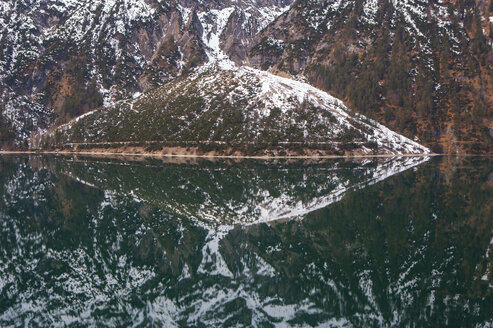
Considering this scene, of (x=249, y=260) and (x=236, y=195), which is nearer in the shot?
(x=249, y=260)

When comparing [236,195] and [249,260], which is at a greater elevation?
[236,195]

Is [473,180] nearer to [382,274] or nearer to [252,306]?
[382,274]

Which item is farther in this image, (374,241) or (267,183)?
(267,183)

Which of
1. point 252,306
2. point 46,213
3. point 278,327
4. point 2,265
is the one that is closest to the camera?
point 278,327

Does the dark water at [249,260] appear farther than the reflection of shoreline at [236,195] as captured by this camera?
No

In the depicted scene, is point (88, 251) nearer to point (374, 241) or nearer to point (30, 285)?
point (30, 285)

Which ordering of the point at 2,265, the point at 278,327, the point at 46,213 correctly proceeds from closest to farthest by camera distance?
the point at 278,327 → the point at 2,265 → the point at 46,213

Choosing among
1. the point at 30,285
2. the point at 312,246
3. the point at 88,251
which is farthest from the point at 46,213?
the point at 312,246

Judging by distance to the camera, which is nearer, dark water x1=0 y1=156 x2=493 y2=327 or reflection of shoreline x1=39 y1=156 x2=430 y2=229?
dark water x1=0 y1=156 x2=493 y2=327
